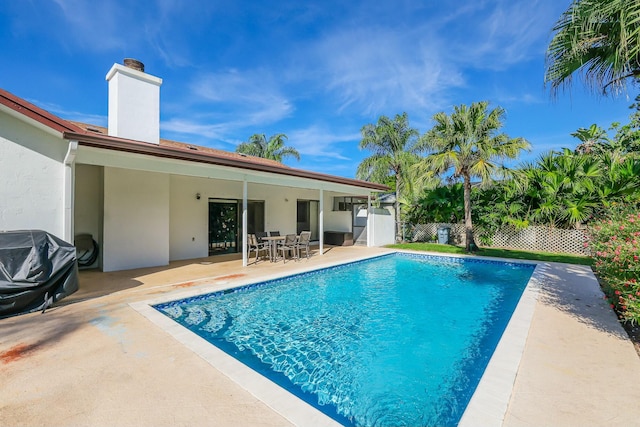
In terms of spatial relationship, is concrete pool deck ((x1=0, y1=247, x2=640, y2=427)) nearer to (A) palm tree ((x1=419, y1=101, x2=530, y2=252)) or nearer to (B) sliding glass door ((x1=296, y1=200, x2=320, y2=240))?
(A) palm tree ((x1=419, y1=101, x2=530, y2=252))

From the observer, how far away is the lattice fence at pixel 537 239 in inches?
555

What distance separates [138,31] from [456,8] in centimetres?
1312

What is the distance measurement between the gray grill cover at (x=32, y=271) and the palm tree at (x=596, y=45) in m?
9.39

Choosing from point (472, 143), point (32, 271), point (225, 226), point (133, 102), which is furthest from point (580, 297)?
point (133, 102)

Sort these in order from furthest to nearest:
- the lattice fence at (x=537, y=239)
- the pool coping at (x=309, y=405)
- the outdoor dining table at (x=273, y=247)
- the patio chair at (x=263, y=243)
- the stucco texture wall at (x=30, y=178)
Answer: the lattice fence at (x=537, y=239) < the patio chair at (x=263, y=243) < the outdoor dining table at (x=273, y=247) < the stucco texture wall at (x=30, y=178) < the pool coping at (x=309, y=405)

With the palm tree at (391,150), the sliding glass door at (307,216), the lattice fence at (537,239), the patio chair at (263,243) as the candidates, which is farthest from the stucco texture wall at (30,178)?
the lattice fence at (537,239)

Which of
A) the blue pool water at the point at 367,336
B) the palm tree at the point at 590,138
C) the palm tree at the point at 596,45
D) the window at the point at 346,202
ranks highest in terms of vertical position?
the palm tree at the point at 590,138

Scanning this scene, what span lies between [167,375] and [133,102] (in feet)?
33.0

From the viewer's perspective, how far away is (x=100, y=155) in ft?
21.9

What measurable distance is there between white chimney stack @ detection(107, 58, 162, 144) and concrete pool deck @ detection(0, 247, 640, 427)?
6.60 meters

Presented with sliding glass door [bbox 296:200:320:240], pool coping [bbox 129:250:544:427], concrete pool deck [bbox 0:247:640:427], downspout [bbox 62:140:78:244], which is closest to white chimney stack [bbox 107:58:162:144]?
downspout [bbox 62:140:78:244]

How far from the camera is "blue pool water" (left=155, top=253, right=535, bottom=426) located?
3357 millimetres

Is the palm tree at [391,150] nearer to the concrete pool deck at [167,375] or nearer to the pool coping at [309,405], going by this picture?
the concrete pool deck at [167,375]

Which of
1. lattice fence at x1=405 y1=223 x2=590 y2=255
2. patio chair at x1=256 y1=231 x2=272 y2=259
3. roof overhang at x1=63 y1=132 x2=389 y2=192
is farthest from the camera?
lattice fence at x1=405 y1=223 x2=590 y2=255
